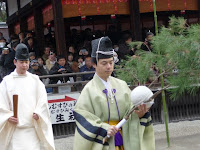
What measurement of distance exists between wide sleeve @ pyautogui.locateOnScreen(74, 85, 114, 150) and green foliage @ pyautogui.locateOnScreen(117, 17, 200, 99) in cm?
130

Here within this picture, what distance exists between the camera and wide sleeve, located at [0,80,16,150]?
536 centimetres

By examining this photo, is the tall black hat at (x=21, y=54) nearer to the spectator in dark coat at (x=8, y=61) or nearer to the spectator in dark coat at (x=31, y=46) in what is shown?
the spectator in dark coat at (x=8, y=61)

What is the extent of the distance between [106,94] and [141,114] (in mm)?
397

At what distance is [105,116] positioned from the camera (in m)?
3.89

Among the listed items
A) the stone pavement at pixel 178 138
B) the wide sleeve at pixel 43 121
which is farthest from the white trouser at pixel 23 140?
the stone pavement at pixel 178 138

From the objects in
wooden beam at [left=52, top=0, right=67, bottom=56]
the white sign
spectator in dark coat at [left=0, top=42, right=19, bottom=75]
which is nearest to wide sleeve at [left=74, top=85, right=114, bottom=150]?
the white sign

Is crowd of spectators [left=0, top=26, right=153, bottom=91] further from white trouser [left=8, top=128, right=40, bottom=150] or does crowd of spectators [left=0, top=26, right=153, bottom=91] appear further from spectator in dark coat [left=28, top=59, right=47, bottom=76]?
white trouser [left=8, top=128, right=40, bottom=150]

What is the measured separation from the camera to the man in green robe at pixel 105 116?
3816 millimetres

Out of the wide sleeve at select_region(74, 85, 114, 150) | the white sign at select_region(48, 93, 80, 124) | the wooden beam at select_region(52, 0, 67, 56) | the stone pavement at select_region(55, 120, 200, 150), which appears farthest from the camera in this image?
the wooden beam at select_region(52, 0, 67, 56)

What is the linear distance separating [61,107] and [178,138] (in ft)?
8.35

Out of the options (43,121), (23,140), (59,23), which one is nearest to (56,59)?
(59,23)

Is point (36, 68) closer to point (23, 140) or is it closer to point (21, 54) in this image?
point (21, 54)

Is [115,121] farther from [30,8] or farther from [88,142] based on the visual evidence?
[30,8]

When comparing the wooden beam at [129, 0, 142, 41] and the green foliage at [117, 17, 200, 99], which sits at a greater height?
the wooden beam at [129, 0, 142, 41]
